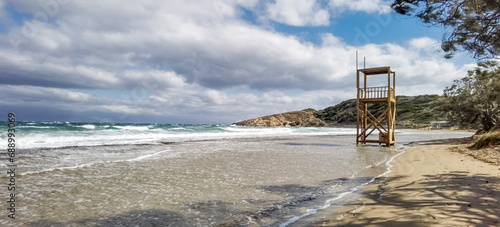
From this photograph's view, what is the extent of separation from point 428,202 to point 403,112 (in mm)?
95143

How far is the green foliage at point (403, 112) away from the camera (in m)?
76.1

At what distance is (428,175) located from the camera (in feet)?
23.3

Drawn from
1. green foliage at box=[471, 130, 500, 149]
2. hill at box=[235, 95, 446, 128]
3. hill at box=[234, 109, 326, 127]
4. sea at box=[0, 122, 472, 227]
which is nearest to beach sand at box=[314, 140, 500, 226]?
sea at box=[0, 122, 472, 227]

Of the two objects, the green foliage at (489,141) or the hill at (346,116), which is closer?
the green foliage at (489,141)

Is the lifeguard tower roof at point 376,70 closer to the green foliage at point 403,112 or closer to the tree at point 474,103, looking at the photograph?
the tree at point 474,103

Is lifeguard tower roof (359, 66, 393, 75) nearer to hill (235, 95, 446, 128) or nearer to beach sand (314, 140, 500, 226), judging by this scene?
beach sand (314, 140, 500, 226)

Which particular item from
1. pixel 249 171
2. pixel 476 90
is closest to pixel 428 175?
pixel 249 171

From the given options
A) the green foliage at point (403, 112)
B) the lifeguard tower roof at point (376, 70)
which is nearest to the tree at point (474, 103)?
the lifeguard tower roof at point (376, 70)

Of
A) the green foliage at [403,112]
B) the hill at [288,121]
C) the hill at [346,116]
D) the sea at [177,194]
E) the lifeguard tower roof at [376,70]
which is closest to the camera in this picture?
the sea at [177,194]

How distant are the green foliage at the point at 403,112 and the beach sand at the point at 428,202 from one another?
66405 mm

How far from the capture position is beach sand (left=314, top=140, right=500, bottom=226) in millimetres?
3780

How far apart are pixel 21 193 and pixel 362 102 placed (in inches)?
739

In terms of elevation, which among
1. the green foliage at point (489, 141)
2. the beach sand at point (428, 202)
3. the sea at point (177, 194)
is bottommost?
the sea at point (177, 194)

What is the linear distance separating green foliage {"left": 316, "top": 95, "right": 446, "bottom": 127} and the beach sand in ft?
218
